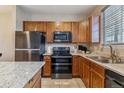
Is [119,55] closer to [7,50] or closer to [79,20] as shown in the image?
[79,20]

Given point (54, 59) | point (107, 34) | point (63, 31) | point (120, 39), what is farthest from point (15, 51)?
point (120, 39)

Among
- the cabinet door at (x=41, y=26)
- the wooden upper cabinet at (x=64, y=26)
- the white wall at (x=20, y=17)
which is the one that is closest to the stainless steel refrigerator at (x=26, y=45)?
the white wall at (x=20, y=17)

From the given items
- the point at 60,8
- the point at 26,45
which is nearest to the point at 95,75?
the point at 26,45

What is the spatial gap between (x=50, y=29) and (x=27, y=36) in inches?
54.9

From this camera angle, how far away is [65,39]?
6488mm

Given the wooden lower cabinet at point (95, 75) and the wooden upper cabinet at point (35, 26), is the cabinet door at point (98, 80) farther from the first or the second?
the wooden upper cabinet at point (35, 26)

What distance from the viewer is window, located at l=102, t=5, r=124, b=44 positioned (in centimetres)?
382

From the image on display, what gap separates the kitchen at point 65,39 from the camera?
4.53m

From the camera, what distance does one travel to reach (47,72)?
19.8ft

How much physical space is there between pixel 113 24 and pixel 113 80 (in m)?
2.27

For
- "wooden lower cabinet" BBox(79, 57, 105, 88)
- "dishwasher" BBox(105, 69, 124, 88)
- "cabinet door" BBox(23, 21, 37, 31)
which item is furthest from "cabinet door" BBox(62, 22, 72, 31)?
"dishwasher" BBox(105, 69, 124, 88)

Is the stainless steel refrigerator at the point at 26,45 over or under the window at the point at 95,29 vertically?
under

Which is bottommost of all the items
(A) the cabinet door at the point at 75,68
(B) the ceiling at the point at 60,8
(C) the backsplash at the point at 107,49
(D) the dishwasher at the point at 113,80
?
(A) the cabinet door at the point at 75,68

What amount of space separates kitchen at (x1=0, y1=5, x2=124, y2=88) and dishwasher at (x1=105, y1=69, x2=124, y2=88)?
1.15 metres
